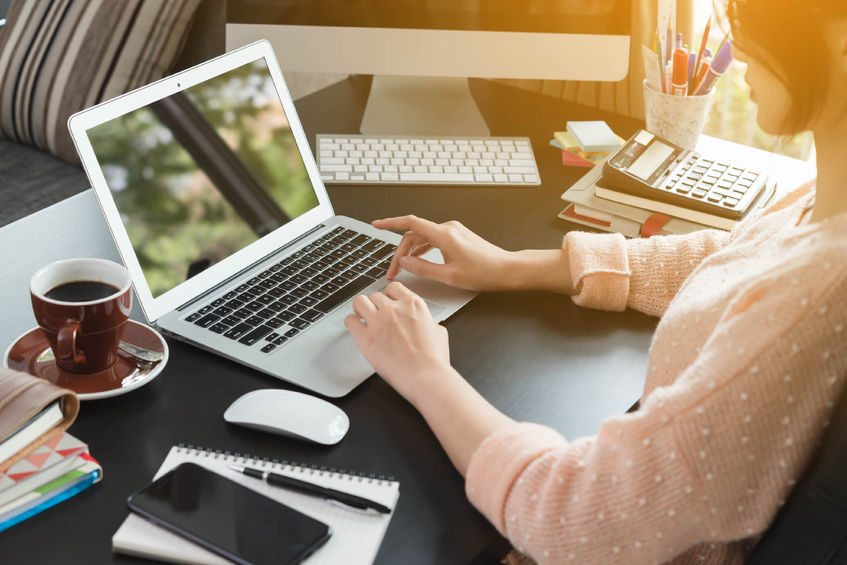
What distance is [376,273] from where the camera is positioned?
112cm

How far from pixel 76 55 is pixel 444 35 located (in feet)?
2.76

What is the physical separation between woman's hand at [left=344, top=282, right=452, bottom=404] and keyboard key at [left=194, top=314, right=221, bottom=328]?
156mm

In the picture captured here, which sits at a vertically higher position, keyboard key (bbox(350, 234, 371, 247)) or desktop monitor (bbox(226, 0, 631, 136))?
desktop monitor (bbox(226, 0, 631, 136))

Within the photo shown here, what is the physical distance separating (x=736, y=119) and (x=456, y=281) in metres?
1.48

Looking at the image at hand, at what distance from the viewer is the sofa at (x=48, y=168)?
1756mm

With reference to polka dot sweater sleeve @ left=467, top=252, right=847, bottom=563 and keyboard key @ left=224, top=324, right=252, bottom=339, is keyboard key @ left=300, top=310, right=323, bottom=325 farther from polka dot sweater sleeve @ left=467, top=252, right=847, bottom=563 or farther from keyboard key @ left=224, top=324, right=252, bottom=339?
polka dot sweater sleeve @ left=467, top=252, right=847, bottom=563

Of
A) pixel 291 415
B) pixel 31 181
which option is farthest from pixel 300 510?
pixel 31 181

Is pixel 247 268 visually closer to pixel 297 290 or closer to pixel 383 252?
pixel 297 290

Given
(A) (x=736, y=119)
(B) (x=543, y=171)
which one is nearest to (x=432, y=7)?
(B) (x=543, y=171)

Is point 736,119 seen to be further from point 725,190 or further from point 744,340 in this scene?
point 744,340

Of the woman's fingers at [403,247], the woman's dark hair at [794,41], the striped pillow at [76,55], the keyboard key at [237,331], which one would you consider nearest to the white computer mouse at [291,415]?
the keyboard key at [237,331]

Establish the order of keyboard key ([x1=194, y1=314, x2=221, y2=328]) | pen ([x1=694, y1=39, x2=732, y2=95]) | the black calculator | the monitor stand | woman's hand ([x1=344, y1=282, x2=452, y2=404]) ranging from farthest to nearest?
the monitor stand
pen ([x1=694, y1=39, x2=732, y2=95])
the black calculator
keyboard key ([x1=194, y1=314, x2=221, y2=328])
woman's hand ([x1=344, y1=282, x2=452, y2=404])

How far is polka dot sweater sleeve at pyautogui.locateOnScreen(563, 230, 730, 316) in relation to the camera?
3.52 feet

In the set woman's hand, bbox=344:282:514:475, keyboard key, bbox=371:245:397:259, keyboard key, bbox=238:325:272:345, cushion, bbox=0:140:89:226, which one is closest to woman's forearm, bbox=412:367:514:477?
woman's hand, bbox=344:282:514:475
